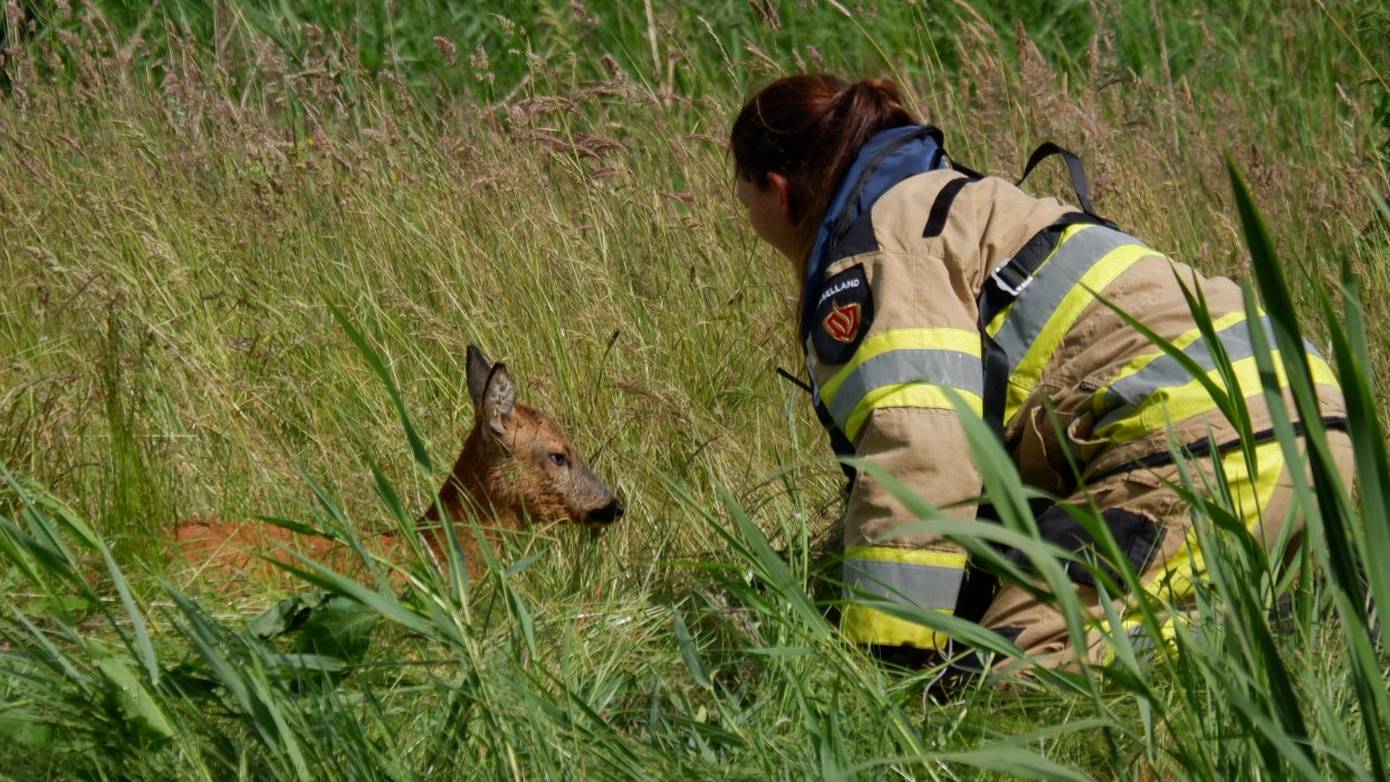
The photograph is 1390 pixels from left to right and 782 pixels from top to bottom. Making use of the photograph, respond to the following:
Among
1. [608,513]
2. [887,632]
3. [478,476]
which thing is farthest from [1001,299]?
[478,476]

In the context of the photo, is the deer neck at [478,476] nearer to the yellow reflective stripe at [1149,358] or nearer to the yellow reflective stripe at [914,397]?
the yellow reflective stripe at [914,397]

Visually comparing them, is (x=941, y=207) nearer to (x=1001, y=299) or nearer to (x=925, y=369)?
(x=1001, y=299)

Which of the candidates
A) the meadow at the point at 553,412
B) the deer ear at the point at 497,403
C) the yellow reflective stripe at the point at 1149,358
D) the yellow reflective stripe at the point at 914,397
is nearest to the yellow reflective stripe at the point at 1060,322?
the yellow reflective stripe at the point at 1149,358

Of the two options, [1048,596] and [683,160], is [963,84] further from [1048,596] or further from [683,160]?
[1048,596]

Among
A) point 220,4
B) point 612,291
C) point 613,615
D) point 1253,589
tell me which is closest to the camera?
point 1253,589

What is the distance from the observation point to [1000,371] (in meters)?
3.43

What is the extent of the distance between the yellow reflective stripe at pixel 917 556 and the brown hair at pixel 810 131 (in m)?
0.88

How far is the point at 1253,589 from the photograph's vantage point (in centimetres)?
216

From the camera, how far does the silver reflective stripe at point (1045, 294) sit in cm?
346

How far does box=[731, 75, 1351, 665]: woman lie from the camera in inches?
128

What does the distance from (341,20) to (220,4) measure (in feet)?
2.09

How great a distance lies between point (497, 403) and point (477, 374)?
3.8 inches

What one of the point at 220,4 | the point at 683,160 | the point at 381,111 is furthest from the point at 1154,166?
the point at 220,4

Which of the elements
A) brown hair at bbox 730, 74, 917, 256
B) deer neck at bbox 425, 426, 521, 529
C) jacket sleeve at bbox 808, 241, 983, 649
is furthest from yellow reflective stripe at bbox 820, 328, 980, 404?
deer neck at bbox 425, 426, 521, 529
